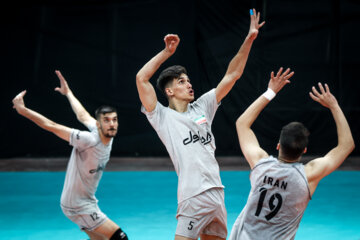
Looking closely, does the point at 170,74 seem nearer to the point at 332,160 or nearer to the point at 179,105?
the point at 179,105

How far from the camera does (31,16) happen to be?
38.4 feet

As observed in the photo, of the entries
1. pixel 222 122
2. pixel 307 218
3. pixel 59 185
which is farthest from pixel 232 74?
pixel 222 122

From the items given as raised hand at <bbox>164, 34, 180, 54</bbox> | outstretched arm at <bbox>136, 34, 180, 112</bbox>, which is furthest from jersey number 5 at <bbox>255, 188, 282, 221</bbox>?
raised hand at <bbox>164, 34, 180, 54</bbox>

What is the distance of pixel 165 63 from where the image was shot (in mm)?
11641

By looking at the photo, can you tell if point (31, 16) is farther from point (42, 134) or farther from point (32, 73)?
point (42, 134)

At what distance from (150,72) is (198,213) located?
45.0 inches

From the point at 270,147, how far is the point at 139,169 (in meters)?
3.41

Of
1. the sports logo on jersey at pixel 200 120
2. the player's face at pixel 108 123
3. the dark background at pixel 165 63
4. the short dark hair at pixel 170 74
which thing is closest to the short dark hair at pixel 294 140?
the sports logo on jersey at pixel 200 120

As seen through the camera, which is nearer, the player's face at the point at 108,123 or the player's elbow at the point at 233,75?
the player's elbow at the point at 233,75

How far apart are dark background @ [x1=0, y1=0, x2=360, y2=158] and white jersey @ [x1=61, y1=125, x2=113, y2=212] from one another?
271 inches

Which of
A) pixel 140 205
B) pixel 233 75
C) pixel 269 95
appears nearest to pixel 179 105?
pixel 233 75

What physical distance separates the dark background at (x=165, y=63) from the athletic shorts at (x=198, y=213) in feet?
26.3

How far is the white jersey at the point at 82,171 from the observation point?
15.6ft

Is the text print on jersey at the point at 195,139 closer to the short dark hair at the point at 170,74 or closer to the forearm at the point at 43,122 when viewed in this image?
the short dark hair at the point at 170,74
